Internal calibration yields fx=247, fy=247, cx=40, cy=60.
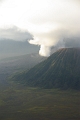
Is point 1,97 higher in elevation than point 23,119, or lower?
higher

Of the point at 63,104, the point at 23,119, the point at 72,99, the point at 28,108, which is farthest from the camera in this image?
the point at 72,99

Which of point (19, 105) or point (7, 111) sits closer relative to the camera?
point (7, 111)

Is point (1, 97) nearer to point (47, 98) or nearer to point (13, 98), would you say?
point (13, 98)

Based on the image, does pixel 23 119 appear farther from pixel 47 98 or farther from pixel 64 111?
pixel 47 98

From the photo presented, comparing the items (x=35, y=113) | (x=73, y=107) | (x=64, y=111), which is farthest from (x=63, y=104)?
(x=35, y=113)

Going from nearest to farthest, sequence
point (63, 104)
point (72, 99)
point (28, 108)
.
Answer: point (28, 108)
point (63, 104)
point (72, 99)

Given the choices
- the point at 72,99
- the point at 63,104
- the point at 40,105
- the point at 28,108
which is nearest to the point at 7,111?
the point at 28,108
